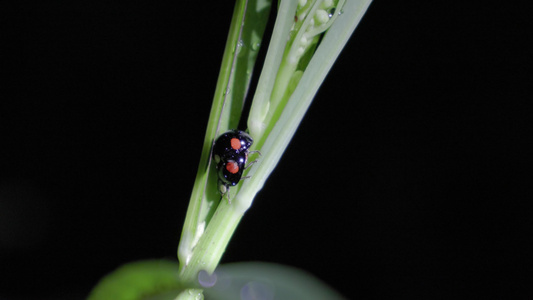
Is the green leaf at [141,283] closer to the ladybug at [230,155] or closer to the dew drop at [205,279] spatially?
the dew drop at [205,279]

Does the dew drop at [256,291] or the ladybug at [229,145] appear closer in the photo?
the ladybug at [229,145]

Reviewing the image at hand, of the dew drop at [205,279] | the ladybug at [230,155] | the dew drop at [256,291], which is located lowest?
the dew drop at [205,279]

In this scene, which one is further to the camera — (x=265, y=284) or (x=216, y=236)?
(x=265, y=284)

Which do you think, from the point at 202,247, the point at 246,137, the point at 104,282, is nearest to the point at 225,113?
the point at 246,137

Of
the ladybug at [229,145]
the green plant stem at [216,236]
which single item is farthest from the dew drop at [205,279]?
the ladybug at [229,145]

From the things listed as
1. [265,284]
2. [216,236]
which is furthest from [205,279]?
[265,284]

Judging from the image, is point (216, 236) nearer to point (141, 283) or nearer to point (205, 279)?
point (205, 279)

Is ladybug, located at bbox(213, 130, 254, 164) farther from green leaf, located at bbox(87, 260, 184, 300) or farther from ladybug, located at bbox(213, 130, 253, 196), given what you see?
green leaf, located at bbox(87, 260, 184, 300)

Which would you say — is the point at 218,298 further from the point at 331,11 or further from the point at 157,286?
the point at 331,11

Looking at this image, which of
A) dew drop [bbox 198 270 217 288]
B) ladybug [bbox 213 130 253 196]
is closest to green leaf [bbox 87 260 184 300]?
dew drop [bbox 198 270 217 288]
